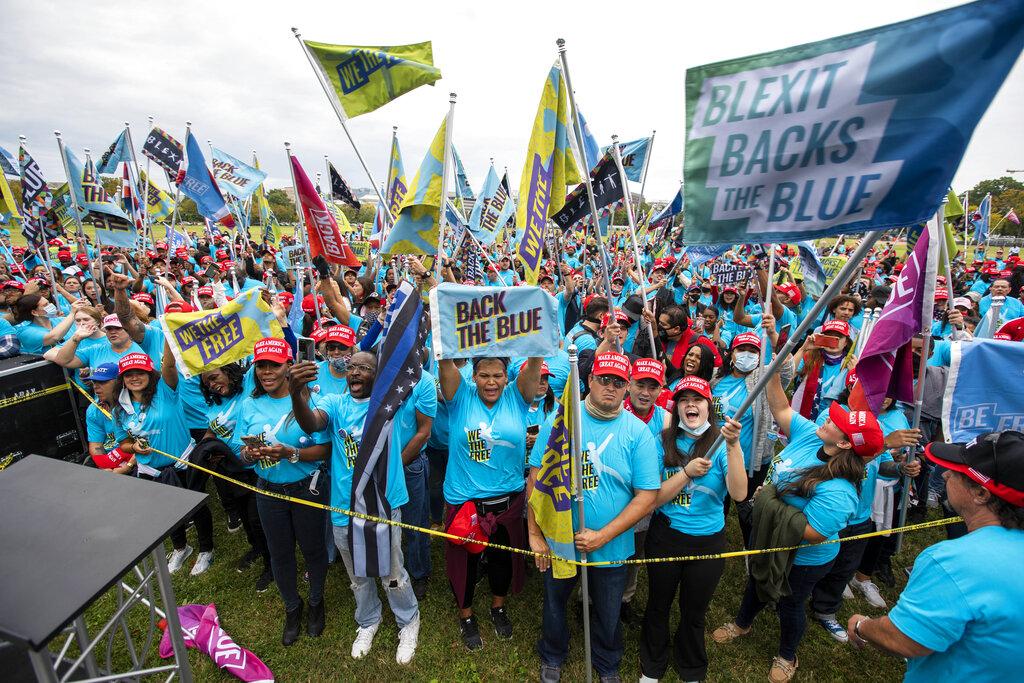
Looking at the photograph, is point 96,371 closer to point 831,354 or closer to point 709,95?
point 709,95

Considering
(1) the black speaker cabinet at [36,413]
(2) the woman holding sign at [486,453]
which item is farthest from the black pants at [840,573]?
(1) the black speaker cabinet at [36,413]

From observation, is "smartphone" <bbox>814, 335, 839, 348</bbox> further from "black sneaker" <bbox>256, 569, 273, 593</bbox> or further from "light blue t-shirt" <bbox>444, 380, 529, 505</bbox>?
"black sneaker" <bbox>256, 569, 273, 593</bbox>

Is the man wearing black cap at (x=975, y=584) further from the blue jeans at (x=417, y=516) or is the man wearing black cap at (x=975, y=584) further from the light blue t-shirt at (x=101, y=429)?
the light blue t-shirt at (x=101, y=429)

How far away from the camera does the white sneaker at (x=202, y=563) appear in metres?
5.18

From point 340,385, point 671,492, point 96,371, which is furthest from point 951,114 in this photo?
point 96,371

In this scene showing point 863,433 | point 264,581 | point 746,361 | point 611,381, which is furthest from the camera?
point 264,581

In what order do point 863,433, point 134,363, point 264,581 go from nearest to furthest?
point 863,433 < point 134,363 < point 264,581

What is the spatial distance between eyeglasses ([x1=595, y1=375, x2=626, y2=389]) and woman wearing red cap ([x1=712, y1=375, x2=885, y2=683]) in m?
1.01

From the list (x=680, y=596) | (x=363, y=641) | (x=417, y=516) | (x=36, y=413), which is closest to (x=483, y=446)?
(x=417, y=516)

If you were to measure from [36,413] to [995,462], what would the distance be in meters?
7.94

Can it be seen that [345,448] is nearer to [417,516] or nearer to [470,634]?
[417,516]

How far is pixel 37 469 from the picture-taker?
251 centimetres

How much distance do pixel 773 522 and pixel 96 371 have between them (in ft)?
20.1

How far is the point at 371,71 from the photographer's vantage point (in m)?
5.21
